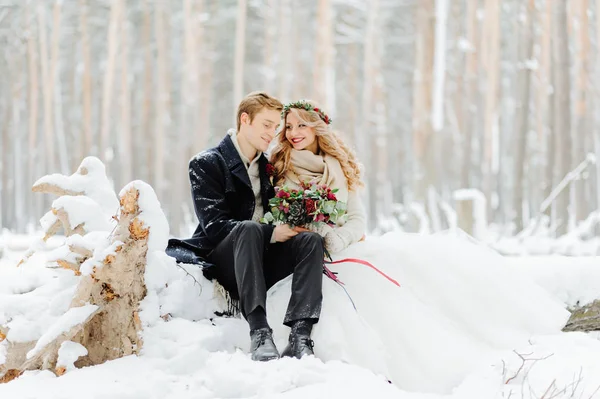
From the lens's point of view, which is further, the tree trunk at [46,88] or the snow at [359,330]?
the tree trunk at [46,88]

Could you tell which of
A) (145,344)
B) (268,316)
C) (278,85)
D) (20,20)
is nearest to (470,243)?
(268,316)

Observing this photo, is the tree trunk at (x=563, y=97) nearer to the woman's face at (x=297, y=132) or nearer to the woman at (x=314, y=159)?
the woman at (x=314, y=159)

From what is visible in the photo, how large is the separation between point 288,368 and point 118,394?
0.76 meters

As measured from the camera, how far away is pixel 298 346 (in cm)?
286

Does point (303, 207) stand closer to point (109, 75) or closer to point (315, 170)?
point (315, 170)

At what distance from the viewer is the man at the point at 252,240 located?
2971mm

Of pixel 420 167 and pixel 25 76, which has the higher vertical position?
pixel 25 76

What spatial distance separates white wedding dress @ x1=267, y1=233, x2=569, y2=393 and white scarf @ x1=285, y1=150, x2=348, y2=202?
43cm

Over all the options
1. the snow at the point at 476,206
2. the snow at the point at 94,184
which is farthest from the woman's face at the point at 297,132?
the snow at the point at 476,206

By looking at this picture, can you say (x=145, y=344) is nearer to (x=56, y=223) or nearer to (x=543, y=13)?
(x=56, y=223)

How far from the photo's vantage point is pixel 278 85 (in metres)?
14.5

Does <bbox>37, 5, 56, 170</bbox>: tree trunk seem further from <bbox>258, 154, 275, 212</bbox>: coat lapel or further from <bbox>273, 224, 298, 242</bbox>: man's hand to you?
<bbox>273, 224, 298, 242</bbox>: man's hand

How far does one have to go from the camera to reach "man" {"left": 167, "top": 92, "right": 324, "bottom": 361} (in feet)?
9.75

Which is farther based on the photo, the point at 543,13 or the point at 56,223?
the point at 543,13
